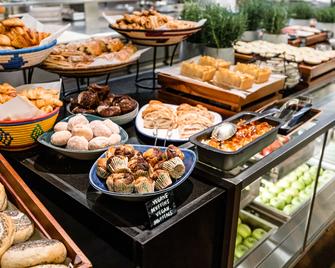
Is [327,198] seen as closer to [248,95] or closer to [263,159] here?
[248,95]

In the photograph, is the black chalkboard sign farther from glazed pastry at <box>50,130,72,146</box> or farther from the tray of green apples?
the tray of green apples

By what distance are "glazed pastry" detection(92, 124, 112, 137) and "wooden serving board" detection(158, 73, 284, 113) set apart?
2.05 ft

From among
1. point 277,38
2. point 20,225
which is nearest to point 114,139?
point 20,225

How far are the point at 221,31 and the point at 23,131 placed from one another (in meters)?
1.32

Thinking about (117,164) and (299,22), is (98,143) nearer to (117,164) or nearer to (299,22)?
(117,164)

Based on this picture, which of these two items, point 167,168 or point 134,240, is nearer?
point 134,240

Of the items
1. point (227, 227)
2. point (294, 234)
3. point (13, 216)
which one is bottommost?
point (294, 234)

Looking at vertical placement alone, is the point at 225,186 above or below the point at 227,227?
above

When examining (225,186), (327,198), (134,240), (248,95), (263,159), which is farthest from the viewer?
(327,198)

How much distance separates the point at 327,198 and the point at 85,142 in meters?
1.56

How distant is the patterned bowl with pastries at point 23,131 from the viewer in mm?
1245

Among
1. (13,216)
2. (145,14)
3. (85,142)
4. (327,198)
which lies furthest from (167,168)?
(327,198)

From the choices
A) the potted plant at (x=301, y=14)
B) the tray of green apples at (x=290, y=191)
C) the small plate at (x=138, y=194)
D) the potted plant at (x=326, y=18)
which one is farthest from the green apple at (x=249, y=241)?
the potted plant at (x=301, y=14)

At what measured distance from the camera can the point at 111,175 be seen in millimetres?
1021
